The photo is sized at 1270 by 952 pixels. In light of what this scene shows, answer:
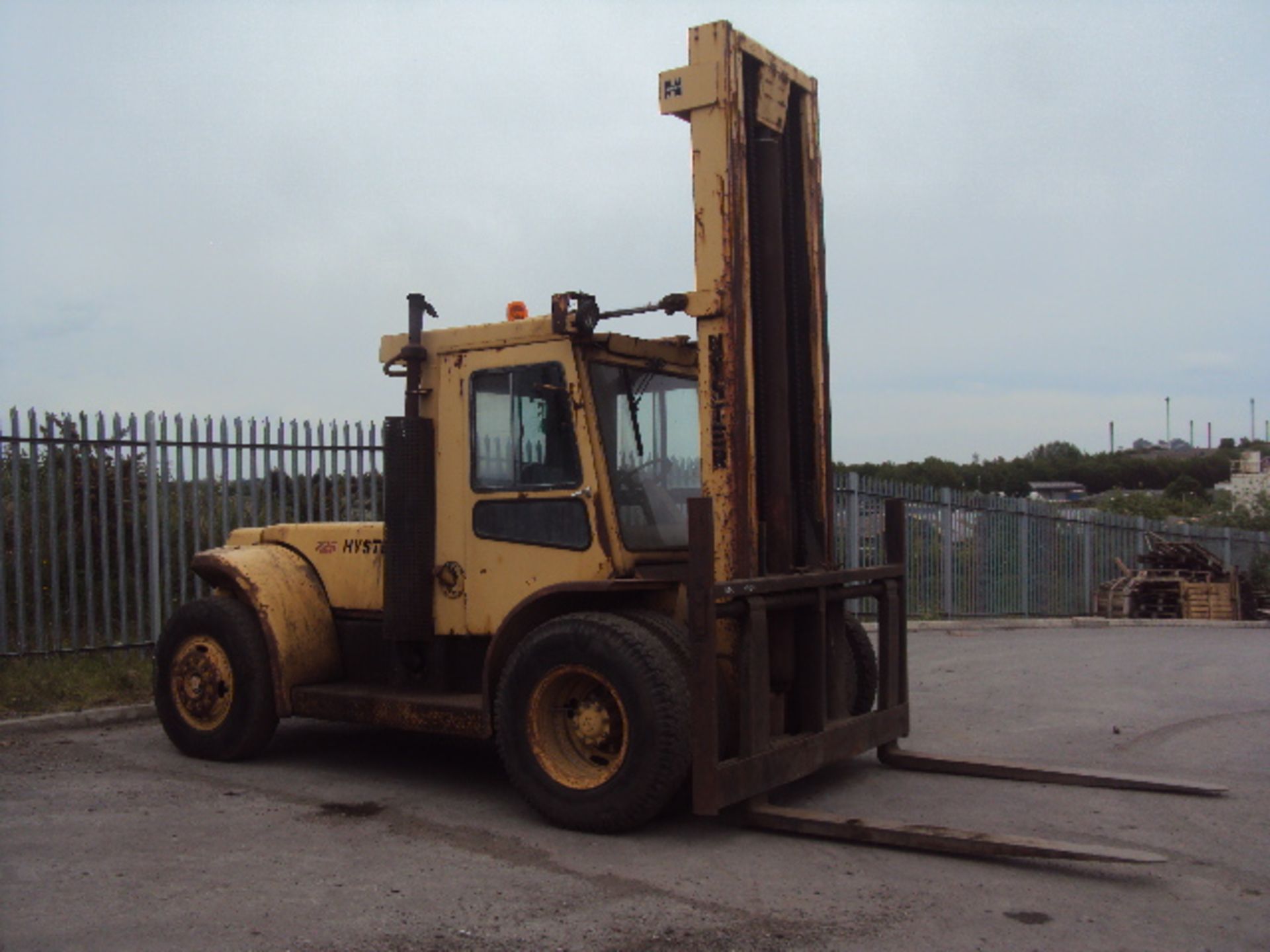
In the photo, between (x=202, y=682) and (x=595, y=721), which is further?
(x=202, y=682)

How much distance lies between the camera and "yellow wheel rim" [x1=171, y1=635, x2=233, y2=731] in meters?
7.84

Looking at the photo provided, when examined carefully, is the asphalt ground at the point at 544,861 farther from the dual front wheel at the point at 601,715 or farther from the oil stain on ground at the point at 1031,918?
the dual front wheel at the point at 601,715

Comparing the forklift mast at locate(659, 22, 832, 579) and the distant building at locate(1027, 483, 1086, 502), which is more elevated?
the forklift mast at locate(659, 22, 832, 579)

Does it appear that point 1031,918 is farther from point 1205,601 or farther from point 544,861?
point 1205,601

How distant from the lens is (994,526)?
773 inches

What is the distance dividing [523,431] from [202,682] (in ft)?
9.30

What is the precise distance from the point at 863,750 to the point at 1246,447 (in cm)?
8985

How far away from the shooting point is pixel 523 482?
268 inches

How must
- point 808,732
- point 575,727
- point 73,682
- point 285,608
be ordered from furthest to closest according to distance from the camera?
point 73,682
point 285,608
point 808,732
point 575,727

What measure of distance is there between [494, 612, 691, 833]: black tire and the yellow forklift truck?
1 cm

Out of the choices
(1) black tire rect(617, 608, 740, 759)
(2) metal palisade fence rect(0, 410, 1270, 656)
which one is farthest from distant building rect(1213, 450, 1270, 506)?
(1) black tire rect(617, 608, 740, 759)

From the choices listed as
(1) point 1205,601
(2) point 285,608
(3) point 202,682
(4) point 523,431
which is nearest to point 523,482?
(4) point 523,431

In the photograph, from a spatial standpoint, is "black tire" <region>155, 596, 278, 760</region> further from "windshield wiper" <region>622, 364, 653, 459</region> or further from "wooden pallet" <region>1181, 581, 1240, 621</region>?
"wooden pallet" <region>1181, 581, 1240, 621</region>

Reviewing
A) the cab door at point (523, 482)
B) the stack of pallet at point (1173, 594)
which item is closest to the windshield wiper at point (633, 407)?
the cab door at point (523, 482)
